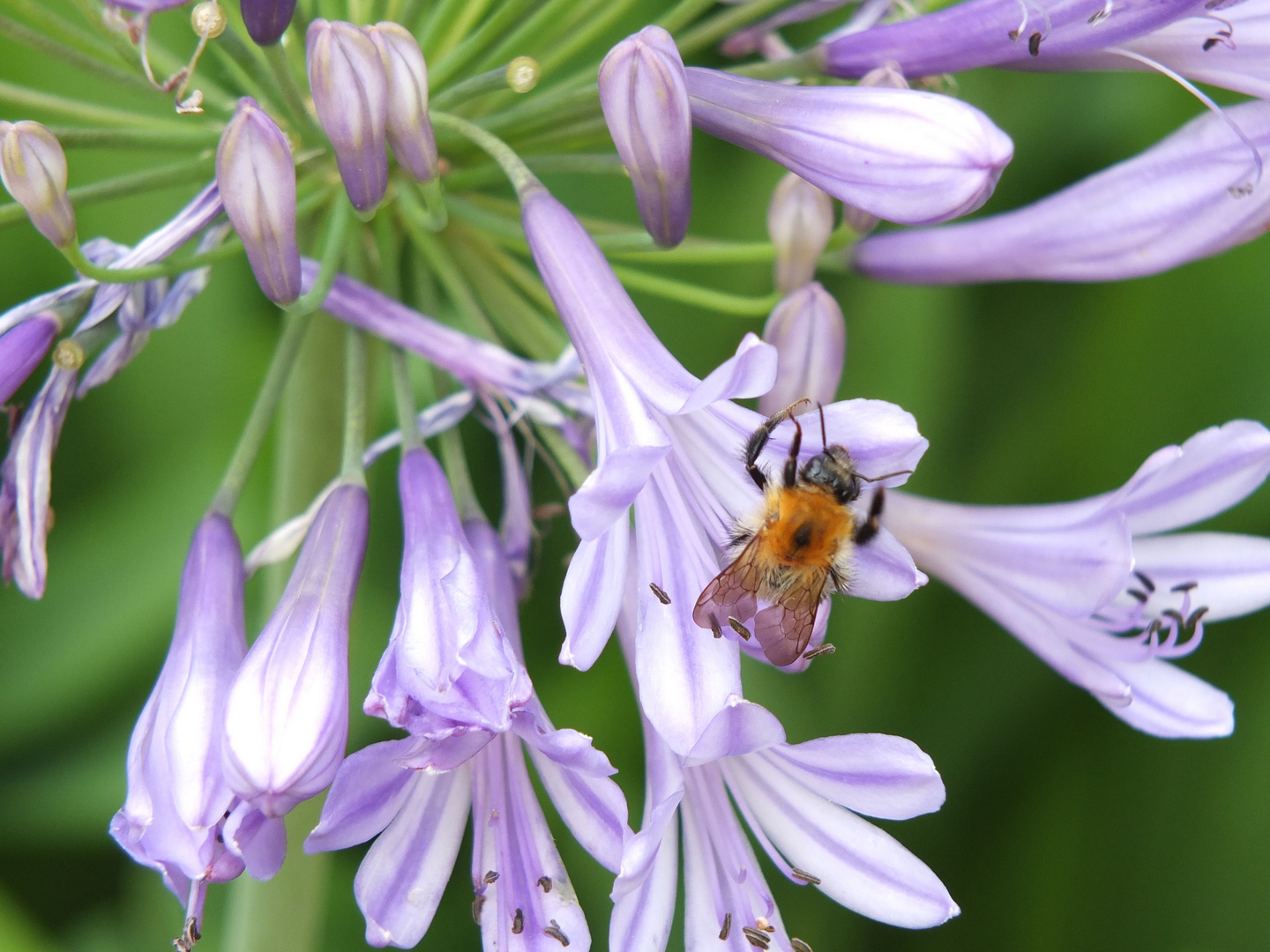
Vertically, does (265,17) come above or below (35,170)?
above

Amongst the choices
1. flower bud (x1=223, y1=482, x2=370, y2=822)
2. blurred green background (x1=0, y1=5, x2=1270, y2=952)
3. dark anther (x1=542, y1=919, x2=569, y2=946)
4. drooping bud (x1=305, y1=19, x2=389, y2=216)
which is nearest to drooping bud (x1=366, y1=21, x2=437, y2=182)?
drooping bud (x1=305, y1=19, x2=389, y2=216)

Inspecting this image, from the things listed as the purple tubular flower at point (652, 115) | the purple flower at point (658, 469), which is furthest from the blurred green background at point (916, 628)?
the purple tubular flower at point (652, 115)

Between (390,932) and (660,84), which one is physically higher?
(660,84)

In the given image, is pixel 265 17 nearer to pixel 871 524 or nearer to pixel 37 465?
pixel 37 465

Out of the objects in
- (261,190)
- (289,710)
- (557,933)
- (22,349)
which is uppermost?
(261,190)

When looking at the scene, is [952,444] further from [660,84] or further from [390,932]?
[390,932]

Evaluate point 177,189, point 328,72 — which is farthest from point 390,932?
point 177,189

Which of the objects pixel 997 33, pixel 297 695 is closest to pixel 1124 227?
pixel 997 33

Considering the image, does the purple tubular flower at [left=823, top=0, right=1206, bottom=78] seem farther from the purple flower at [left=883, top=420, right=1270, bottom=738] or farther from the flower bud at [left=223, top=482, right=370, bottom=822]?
the flower bud at [left=223, top=482, right=370, bottom=822]
